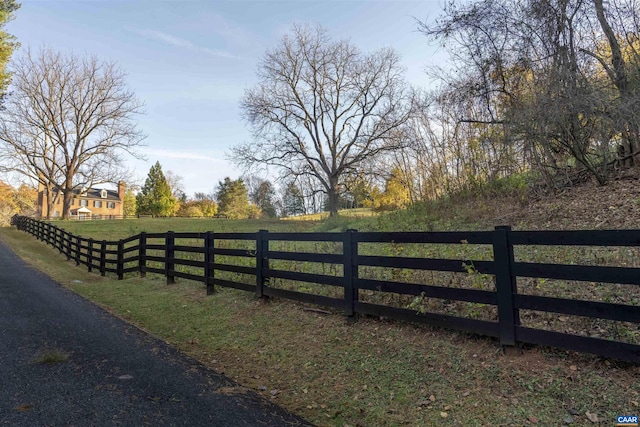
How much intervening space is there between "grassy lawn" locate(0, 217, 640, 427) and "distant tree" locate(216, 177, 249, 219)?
54.7 m

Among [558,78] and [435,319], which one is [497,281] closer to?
[435,319]

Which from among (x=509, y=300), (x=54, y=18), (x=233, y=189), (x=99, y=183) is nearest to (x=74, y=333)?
(x=509, y=300)

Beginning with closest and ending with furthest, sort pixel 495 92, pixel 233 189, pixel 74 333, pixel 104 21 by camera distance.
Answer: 1. pixel 74 333
2. pixel 495 92
3. pixel 104 21
4. pixel 233 189

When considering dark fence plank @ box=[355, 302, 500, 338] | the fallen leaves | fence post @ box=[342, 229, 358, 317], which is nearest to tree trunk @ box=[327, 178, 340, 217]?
fence post @ box=[342, 229, 358, 317]

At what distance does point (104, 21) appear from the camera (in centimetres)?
1155

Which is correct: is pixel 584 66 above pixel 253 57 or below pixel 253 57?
below

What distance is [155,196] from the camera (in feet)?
167

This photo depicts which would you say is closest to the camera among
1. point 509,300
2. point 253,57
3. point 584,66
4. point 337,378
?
point 509,300

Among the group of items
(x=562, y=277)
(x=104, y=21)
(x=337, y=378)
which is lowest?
(x=337, y=378)

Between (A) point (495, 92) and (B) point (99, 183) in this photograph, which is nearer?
(A) point (495, 92)

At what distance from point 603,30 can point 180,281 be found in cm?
1095

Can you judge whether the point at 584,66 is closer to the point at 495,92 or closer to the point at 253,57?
the point at 495,92

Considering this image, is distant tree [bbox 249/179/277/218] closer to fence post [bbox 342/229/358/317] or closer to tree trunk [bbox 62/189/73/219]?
tree trunk [bbox 62/189/73/219]

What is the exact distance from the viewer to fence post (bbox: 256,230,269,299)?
5527 millimetres
